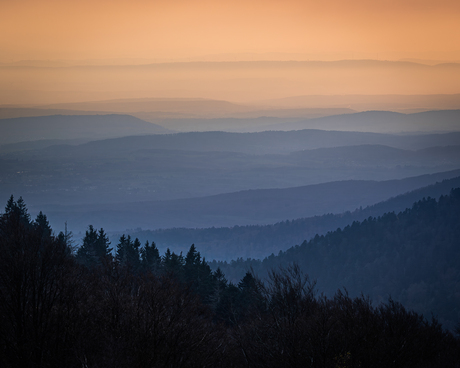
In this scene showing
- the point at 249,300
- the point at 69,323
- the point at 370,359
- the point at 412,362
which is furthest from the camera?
the point at 249,300

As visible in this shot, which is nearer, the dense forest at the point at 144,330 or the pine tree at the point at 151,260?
the dense forest at the point at 144,330

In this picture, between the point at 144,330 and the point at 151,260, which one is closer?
the point at 144,330

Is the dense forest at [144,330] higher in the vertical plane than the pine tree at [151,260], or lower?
higher

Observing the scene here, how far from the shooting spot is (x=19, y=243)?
28.2m

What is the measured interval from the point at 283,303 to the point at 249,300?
71.3 feet

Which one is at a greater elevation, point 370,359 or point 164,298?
point 164,298

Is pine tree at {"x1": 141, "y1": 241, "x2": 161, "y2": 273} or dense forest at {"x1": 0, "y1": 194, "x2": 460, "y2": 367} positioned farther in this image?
pine tree at {"x1": 141, "y1": 241, "x2": 161, "y2": 273}

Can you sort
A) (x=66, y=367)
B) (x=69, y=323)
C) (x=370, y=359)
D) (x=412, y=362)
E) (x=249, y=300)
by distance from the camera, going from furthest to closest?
(x=249, y=300) → (x=412, y=362) → (x=370, y=359) → (x=69, y=323) → (x=66, y=367)

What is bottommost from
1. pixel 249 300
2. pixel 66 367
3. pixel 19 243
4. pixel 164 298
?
pixel 249 300

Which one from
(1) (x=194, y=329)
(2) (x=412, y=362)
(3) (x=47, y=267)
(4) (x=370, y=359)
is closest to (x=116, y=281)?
(3) (x=47, y=267)

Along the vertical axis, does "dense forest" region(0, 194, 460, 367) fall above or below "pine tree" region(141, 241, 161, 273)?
above

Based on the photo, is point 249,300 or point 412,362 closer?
point 412,362

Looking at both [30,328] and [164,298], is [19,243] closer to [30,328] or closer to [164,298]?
[30,328]

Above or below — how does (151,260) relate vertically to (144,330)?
below
